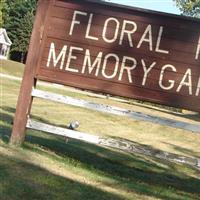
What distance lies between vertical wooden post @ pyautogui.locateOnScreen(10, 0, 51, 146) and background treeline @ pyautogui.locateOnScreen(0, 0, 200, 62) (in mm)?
74524

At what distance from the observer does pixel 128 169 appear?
30.6 feet

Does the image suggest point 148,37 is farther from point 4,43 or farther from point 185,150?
point 4,43

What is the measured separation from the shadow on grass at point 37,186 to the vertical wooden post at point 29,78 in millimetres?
1345

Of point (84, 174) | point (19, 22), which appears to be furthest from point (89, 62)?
point (19, 22)

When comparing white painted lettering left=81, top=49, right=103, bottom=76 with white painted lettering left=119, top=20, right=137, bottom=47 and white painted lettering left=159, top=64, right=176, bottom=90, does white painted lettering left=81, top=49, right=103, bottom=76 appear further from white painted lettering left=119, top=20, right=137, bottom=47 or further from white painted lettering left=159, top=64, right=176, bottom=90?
white painted lettering left=159, top=64, right=176, bottom=90

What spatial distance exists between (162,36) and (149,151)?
1765 millimetres

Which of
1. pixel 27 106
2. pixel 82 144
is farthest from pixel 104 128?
pixel 27 106

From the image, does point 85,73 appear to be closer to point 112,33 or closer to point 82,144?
point 112,33

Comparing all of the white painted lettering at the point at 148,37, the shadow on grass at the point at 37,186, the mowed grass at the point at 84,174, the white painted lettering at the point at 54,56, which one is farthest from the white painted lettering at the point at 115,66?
the shadow on grass at the point at 37,186

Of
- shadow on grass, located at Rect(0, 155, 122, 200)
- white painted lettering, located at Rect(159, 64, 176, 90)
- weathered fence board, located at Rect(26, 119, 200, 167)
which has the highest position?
white painted lettering, located at Rect(159, 64, 176, 90)

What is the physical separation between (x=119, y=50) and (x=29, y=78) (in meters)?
1.50

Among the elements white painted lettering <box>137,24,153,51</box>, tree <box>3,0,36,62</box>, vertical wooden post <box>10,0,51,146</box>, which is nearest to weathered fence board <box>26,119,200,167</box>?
vertical wooden post <box>10,0,51,146</box>

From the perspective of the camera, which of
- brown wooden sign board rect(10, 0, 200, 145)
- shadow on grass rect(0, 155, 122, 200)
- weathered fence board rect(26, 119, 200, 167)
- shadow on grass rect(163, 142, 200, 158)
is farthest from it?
shadow on grass rect(163, 142, 200, 158)

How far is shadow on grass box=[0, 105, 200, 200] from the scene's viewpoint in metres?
7.59
